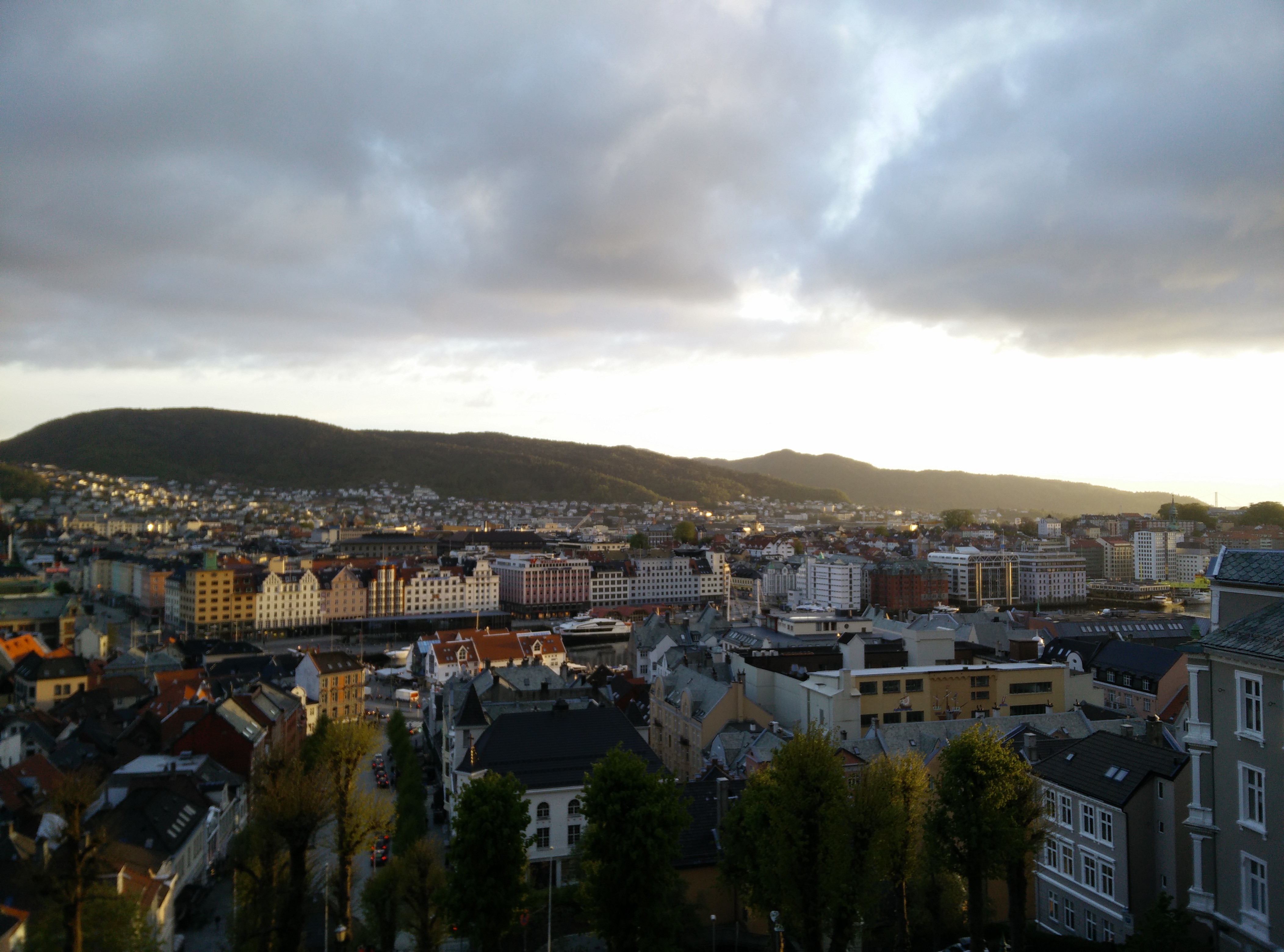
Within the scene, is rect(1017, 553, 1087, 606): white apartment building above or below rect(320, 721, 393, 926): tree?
below

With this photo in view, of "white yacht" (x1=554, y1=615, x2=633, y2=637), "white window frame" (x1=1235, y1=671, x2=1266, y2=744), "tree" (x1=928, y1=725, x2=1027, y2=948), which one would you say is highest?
"white window frame" (x1=1235, y1=671, x2=1266, y2=744)

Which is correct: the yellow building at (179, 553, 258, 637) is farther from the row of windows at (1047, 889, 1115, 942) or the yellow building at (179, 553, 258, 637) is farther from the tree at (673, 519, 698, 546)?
the tree at (673, 519, 698, 546)

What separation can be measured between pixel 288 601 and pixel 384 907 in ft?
→ 262

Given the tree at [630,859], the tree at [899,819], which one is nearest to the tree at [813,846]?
the tree at [899,819]

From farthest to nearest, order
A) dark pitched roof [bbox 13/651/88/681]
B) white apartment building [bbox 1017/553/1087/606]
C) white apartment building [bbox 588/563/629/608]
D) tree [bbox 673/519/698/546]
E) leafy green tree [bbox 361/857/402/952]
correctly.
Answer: tree [bbox 673/519/698/546] → white apartment building [bbox 1017/553/1087/606] → white apartment building [bbox 588/563/629/608] → dark pitched roof [bbox 13/651/88/681] → leafy green tree [bbox 361/857/402/952]

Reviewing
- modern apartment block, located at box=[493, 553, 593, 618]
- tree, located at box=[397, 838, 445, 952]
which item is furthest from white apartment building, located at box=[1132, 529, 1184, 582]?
tree, located at box=[397, 838, 445, 952]

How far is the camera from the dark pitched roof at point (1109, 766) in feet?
60.7

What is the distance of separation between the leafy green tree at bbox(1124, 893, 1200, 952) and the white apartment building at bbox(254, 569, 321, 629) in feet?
289

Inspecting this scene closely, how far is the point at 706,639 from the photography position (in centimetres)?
5456

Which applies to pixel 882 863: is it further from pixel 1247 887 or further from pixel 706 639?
pixel 706 639

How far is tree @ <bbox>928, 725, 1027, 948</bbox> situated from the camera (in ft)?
56.0

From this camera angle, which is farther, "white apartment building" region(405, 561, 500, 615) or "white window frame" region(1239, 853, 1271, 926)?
"white apartment building" region(405, 561, 500, 615)

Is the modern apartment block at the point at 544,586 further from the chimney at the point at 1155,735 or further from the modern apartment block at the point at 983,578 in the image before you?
the chimney at the point at 1155,735

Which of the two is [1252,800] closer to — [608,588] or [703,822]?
[703,822]
